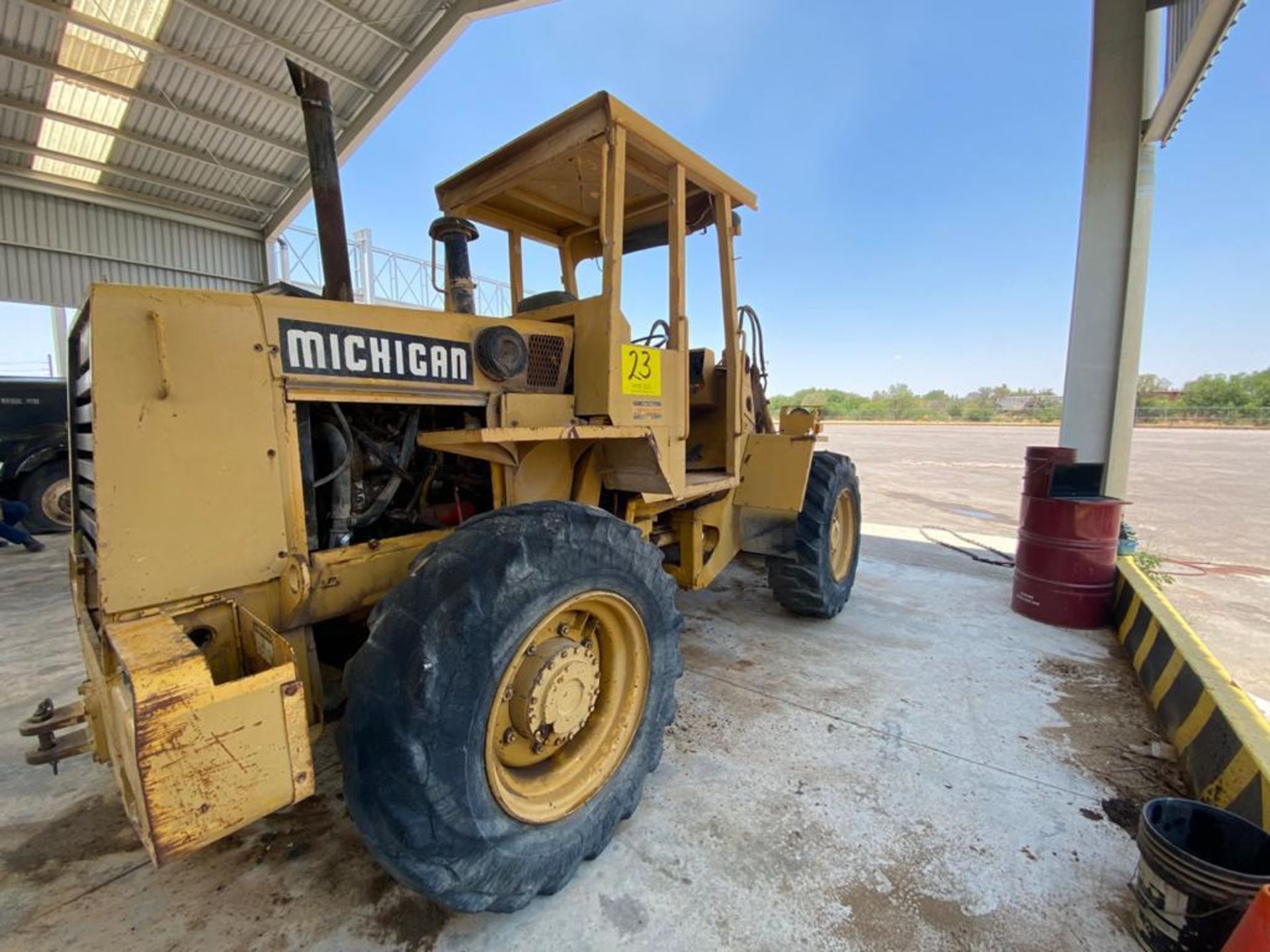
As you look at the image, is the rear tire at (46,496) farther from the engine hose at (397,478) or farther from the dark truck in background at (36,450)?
the engine hose at (397,478)

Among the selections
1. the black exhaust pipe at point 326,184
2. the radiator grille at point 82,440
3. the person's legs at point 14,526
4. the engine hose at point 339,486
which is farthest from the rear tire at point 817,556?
the person's legs at point 14,526

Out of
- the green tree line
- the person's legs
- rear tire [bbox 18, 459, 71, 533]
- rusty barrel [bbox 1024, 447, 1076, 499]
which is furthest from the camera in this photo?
the green tree line

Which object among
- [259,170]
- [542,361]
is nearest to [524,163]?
[542,361]

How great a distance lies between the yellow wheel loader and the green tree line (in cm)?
3961

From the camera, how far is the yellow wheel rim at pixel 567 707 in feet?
5.90

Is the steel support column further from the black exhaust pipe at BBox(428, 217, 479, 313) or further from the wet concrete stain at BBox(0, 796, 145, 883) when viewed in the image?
the wet concrete stain at BBox(0, 796, 145, 883)

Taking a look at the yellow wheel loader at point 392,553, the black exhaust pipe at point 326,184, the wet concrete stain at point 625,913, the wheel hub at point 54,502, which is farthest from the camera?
the wheel hub at point 54,502

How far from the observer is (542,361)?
2439mm

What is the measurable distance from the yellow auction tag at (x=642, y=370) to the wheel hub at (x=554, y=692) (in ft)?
3.81

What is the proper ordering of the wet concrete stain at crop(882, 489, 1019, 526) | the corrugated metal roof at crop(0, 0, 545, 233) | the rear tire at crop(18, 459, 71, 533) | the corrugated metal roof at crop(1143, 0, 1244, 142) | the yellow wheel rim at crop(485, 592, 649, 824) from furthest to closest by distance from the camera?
the wet concrete stain at crop(882, 489, 1019, 526)
the rear tire at crop(18, 459, 71, 533)
the corrugated metal roof at crop(0, 0, 545, 233)
the corrugated metal roof at crop(1143, 0, 1244, 142)
the yellow wheel rim at crop(485, 592, 649, 824)

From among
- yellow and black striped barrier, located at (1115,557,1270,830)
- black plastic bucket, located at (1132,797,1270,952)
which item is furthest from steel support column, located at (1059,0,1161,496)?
black plastic bucket, located at (1132,797,1270,952)

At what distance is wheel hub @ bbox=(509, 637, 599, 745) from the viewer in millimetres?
1819

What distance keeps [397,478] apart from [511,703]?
3.00 feet

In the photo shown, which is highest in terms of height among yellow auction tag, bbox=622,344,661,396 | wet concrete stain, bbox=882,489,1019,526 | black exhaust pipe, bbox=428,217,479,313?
black exhaust pipe, bbox=428,217,479,313
